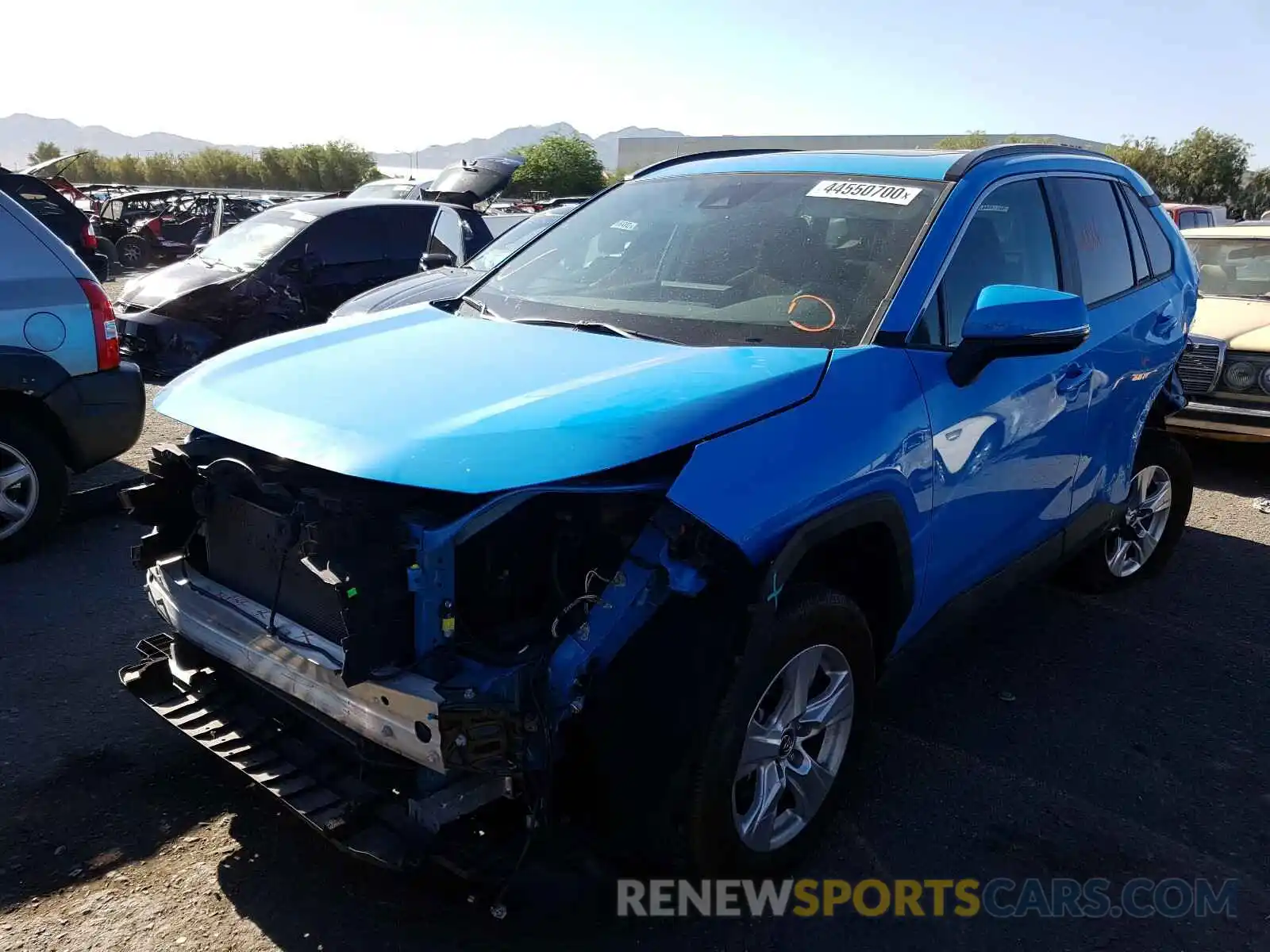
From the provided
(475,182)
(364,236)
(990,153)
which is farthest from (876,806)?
(475,182)

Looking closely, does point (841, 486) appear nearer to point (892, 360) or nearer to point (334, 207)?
point (892, 360)

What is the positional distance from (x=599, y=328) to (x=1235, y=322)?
6.35m

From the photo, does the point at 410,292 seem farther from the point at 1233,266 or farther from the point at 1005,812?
the point at 1233,266

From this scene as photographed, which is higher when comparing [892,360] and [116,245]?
[892,360]

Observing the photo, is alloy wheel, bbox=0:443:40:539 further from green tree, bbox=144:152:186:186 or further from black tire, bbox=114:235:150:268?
green tree, bbox=144:152:186:186

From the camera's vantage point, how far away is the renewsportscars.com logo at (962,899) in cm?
261

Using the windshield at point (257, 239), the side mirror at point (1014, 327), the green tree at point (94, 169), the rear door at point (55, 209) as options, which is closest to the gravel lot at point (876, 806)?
the side mirror at point (1014, 327)

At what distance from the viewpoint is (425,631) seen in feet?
7.50

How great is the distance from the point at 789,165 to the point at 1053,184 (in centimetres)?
111

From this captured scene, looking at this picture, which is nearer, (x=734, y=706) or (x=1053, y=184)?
(x=734, y=706)

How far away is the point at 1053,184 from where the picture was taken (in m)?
3.87

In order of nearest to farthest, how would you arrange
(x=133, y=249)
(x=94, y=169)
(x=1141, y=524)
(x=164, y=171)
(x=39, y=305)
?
(x=39, y=305) < (x=1141, y=524) < (x=133, y=249) < (x=94, y=169) < (x=164, y=171)

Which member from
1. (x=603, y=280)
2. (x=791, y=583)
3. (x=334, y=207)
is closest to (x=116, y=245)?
(x=334, y=207)

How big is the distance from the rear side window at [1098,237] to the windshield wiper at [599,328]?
2.02m
